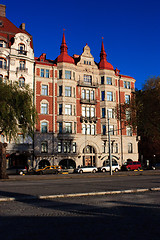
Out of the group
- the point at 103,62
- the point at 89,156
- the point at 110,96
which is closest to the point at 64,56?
the point at 103,62

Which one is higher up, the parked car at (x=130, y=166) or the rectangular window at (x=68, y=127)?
the rectangular window at (x=68, y=127)

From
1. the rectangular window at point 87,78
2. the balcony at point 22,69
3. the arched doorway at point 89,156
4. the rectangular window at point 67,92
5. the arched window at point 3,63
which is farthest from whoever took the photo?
the rectangular window at point 87,78

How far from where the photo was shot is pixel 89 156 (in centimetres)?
4781

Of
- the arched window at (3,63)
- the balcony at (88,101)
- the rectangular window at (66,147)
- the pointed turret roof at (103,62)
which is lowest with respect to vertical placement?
the rectangular window at (66,147)

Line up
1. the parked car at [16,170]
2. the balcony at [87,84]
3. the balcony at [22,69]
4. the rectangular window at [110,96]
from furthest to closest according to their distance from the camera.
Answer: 1. the rectangular window at [110,96]
2. the balcony at [87,84]
3. the balcony at [22,69]
4. the parked car at [16,170]

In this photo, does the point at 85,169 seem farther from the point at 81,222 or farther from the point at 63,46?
the point at 81,222

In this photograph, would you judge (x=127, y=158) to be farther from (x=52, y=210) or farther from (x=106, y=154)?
(x=52, y=210)

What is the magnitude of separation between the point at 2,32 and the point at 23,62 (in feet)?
22.4

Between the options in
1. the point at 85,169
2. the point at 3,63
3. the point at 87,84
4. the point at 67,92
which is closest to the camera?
the point at 85,169

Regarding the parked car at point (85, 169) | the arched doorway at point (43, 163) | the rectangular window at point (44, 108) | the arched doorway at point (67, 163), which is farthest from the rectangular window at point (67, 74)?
the parked car at point (85, 169)

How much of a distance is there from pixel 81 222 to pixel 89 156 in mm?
42069

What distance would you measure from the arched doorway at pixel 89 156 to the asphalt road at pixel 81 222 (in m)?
38.8

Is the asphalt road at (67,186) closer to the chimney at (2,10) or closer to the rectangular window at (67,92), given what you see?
the rectangular window at (67,92)

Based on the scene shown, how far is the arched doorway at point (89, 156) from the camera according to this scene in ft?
155
